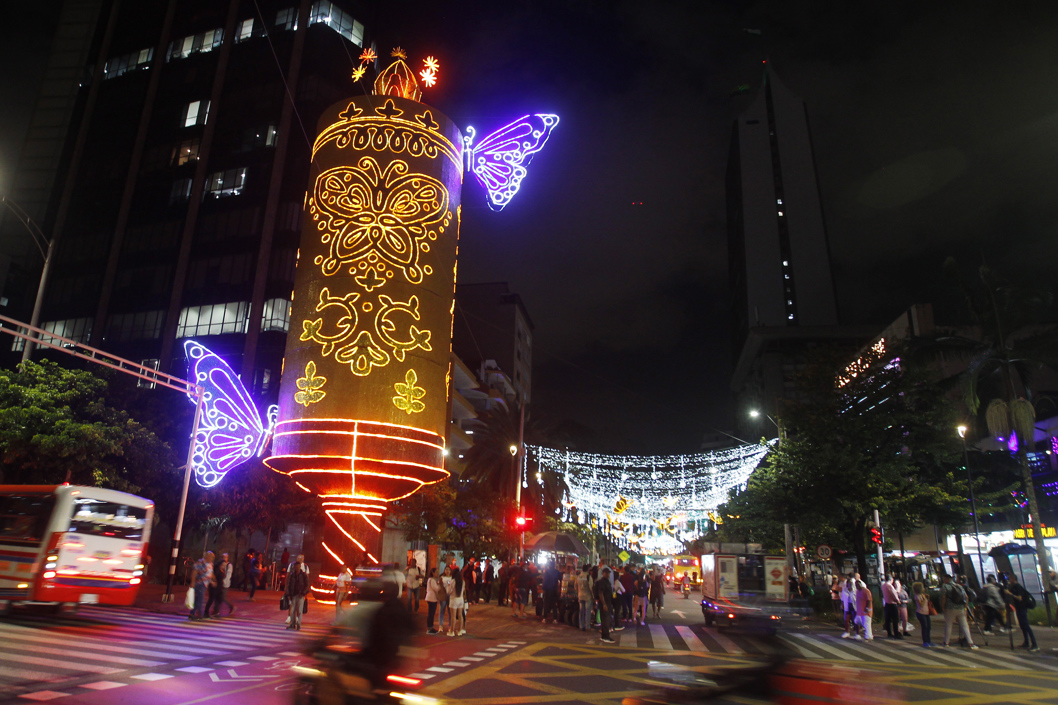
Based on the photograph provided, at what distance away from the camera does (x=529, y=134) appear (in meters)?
23.1

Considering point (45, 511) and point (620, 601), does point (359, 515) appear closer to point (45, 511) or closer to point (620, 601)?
point (45, 511)

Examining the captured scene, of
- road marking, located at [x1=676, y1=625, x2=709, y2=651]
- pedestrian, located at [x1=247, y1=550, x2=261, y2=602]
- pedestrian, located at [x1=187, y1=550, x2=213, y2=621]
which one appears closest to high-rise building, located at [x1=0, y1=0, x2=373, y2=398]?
pedestrian, located at [x1=247, y1=550, x2=261, y2=602]

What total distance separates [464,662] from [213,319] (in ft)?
144

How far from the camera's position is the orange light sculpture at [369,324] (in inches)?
732

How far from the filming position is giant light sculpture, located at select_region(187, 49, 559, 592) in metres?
18.6

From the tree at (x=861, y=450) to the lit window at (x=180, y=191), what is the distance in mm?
48665

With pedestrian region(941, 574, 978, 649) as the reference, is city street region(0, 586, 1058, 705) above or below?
below

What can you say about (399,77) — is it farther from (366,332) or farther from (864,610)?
(864,610)

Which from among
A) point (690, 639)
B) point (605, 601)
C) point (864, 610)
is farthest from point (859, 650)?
point (605, 601)

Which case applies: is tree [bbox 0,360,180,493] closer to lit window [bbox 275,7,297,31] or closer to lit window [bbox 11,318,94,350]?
lit window [bbox 11,318,94,350]

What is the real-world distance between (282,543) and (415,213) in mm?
30872

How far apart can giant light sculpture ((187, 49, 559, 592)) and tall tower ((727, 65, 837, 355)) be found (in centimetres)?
8997

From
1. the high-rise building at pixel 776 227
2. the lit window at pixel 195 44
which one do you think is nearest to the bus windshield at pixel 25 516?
the lit window at pixel 195 44

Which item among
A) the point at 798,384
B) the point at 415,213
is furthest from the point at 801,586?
the point at 415,213
